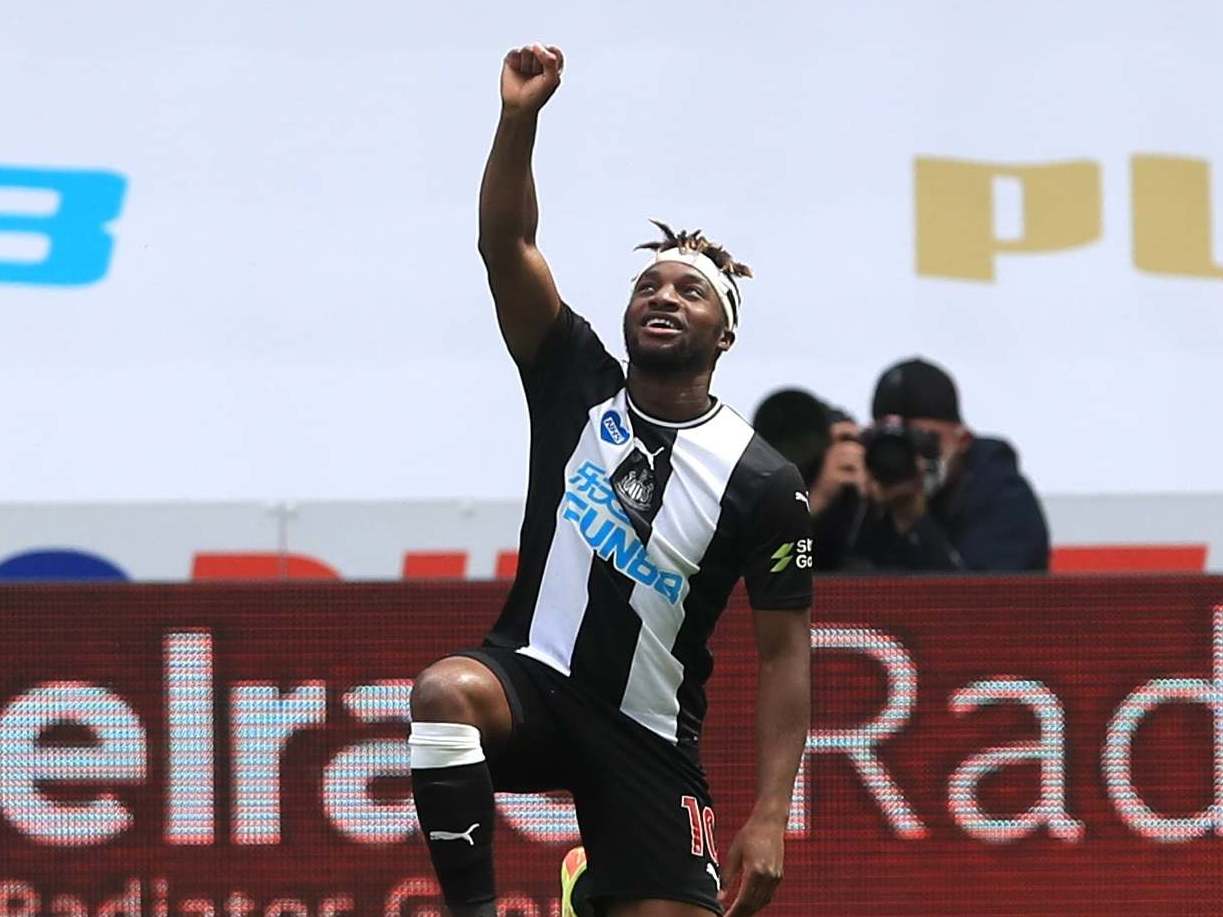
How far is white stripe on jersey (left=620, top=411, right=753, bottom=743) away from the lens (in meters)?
5.59

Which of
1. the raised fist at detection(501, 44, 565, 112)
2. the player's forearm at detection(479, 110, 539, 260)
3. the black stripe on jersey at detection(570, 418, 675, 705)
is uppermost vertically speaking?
the raised fist at detection(501, 44, 565, 112)

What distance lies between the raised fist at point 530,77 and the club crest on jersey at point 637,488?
83 centimetres

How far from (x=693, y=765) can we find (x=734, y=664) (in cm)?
154

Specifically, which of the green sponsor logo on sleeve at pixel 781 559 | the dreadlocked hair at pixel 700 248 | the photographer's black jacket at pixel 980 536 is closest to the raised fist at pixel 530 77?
the dreadlocked hair at pixel 700 248

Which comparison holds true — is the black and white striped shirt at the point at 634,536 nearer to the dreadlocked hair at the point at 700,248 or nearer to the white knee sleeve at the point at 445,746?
the dreadlocked hair at the point at 700,248

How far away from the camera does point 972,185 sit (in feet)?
30.2

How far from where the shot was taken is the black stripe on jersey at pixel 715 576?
5633 mm

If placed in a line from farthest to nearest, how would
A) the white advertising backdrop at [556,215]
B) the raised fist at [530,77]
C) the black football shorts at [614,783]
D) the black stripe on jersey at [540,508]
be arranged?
1. the white advertising backdrop at [556,215]
2. the black stripe on jersey at [540,508]
3. the black football shorts at [614,783]
4. the raised fist at [530,77]

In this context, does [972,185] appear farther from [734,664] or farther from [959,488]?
[734,664]

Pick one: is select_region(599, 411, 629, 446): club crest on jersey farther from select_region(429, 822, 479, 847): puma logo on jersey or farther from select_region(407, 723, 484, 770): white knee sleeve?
select_region(429, 822, 479, 847): puma logo on jersey

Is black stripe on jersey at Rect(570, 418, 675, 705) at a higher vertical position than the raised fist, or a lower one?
lower

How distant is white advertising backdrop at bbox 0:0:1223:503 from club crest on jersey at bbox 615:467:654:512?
3220 millimetres

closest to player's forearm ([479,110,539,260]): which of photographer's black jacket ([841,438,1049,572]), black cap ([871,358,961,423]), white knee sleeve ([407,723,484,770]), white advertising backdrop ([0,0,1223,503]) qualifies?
white knee sleeve ([407,723,484,770])

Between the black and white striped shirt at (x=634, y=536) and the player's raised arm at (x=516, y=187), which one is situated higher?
the player's raised arm at (x=516, y=187)
